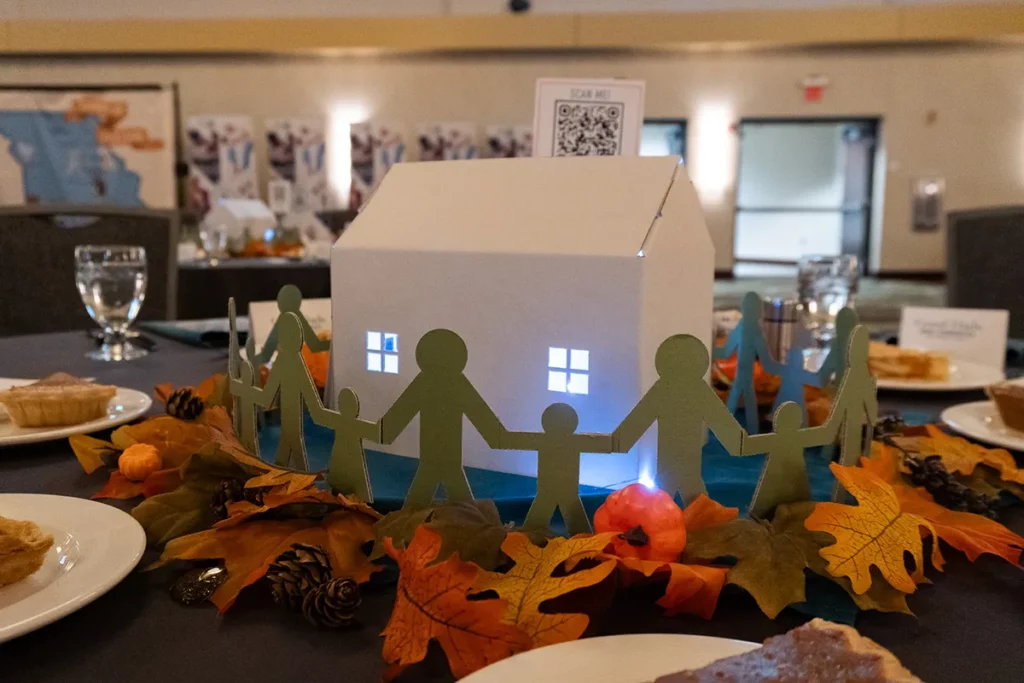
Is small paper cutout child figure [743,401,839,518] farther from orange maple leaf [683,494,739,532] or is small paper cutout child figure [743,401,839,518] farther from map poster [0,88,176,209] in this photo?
map poster [0,88,176,209]

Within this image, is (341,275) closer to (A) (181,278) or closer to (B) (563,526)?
Result: (B) (563,526)

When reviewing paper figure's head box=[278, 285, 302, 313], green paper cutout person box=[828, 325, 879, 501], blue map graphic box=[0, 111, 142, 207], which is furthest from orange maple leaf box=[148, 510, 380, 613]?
blue map graphic box=[0, 111, 142, 207]

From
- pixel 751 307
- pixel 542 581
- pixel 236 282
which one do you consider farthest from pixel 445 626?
pixel 236 282

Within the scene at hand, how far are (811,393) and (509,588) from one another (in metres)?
0.54

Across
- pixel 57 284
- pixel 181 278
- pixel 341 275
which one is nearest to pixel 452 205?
pixel 341 275

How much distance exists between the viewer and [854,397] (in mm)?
562

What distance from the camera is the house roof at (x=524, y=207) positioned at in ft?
2.01

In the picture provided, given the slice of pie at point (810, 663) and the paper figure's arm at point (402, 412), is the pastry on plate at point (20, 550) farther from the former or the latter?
the slice of pie at point (810, 663)

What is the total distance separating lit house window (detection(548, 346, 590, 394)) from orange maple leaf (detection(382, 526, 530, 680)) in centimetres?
24

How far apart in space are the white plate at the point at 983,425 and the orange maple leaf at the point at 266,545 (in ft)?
1.96

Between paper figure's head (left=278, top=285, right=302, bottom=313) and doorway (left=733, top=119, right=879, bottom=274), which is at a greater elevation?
doorway (left=733, top=119, right=879, bottom=274)

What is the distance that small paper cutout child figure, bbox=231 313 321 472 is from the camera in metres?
0.58

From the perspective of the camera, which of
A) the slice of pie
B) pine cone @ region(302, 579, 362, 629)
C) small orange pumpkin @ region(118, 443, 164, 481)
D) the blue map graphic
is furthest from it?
the blue map graphic

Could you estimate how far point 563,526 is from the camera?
53 cm
